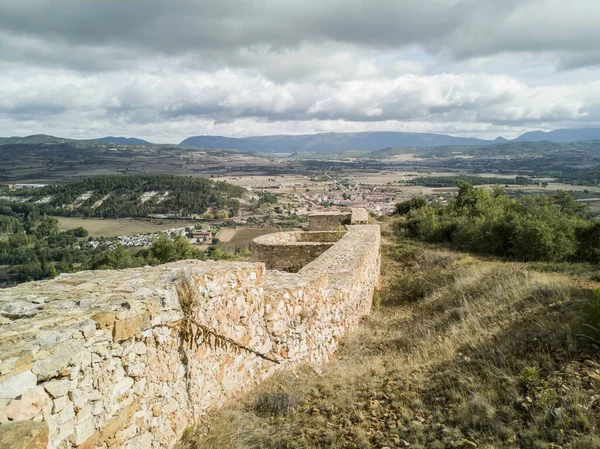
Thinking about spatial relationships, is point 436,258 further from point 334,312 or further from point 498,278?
point 334,312

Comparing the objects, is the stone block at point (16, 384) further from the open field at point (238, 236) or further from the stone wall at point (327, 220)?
the open field at point (238, 236)

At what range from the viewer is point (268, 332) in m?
5.66

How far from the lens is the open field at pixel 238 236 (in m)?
37.1

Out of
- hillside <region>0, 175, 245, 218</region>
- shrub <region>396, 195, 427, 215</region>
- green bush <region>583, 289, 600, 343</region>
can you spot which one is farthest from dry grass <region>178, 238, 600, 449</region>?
hillside <region>0, 175, 245, 218</region>

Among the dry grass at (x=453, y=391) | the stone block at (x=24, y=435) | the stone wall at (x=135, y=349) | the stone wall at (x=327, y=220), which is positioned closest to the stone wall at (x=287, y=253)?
the dry grass at (x=453, y=391)

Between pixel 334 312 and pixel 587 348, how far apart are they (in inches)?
160

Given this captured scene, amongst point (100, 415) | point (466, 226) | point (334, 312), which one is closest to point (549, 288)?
point (334, 312)

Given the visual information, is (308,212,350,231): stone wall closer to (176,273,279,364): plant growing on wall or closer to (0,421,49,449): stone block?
(176,273,279,364): plant growing on wall

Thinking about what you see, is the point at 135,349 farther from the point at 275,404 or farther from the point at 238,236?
the point at 238,236

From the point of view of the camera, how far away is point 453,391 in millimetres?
4363

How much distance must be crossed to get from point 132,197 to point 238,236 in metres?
42.8

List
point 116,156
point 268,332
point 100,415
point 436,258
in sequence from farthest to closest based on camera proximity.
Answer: point 116,156 < point 436,258 < point 268,332 < point 100,415

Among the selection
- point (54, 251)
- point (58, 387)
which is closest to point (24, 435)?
point (58, 387)

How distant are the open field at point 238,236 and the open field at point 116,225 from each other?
Answer: 12.5 metres
